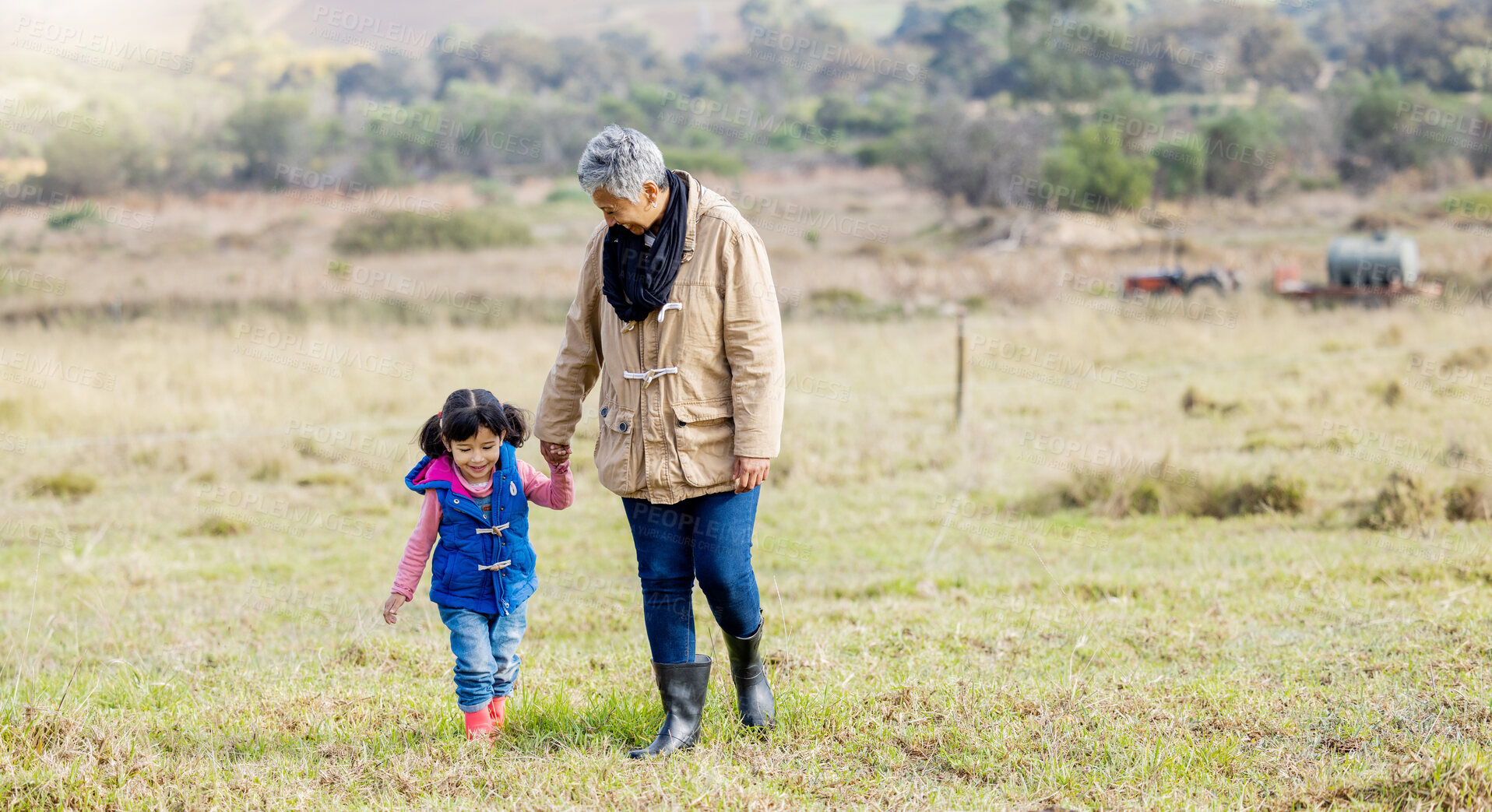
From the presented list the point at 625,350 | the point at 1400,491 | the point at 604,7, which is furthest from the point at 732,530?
the point at 604,7

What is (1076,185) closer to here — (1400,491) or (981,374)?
(981,374)

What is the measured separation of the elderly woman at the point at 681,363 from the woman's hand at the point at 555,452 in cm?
15

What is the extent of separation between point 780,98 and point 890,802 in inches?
3173

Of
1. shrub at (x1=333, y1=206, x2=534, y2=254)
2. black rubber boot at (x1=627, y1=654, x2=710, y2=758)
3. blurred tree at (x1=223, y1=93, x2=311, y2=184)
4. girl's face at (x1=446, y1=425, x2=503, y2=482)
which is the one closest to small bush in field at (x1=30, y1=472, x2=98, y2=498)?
girl's face at (x1=446, y1=425, x2=503, y2=482)

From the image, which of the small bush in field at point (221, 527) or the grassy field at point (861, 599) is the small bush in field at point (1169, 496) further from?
the small bush in field at point (221, 527)

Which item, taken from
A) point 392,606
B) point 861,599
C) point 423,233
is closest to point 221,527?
point 861,599

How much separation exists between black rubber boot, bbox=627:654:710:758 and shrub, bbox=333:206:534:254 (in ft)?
94.6

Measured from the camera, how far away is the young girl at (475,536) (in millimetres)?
3191

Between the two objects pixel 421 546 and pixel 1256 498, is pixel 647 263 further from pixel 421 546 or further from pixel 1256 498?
pixel 1256 498

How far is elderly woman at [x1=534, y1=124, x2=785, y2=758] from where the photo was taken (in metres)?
2.91

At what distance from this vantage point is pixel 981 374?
41.9 feet

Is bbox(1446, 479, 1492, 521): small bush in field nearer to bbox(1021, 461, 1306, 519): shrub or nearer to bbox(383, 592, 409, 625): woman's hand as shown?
bbox(1021, 461, 1306, 519): shrub

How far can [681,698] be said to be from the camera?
126 inches

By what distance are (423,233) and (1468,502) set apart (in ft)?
93.9
